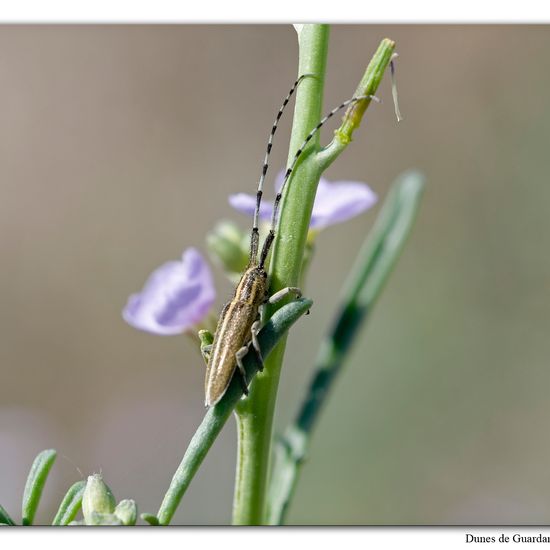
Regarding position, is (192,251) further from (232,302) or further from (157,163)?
(157,163)

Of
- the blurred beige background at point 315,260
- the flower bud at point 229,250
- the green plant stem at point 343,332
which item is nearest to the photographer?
the green plant stem at point 343,332

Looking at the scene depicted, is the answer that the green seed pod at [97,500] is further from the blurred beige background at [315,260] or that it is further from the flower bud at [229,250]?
the blurred beige background at [315,260]

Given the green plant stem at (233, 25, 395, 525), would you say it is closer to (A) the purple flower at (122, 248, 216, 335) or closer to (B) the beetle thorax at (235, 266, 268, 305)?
(B) the beetle thorax at (235, 266, 268, 305)

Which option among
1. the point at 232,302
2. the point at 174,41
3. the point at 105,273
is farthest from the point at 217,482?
the point at 174,41

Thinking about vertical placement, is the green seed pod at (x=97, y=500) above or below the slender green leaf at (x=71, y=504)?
above

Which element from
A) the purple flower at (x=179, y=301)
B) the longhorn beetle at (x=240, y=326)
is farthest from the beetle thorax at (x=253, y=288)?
the purple flower at (x=179, y=301)

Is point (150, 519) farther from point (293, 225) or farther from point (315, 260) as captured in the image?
point (315, 260)

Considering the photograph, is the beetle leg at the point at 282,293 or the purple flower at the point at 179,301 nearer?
the beetle leg at the point at 282,293
